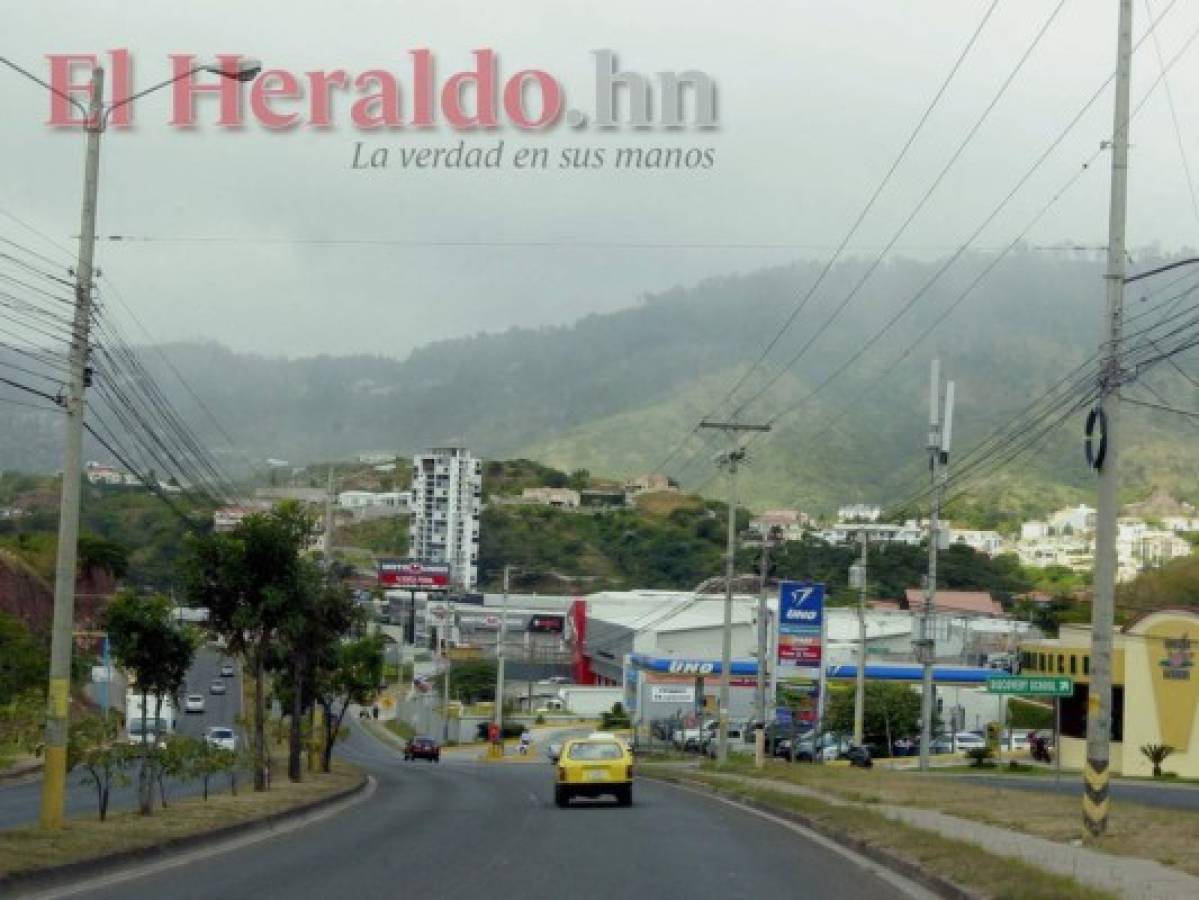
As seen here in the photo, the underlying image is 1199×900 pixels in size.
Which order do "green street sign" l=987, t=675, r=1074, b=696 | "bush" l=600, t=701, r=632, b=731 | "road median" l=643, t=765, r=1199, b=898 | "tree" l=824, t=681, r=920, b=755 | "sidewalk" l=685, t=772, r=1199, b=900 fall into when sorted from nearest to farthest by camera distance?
"sidewalk" l=685, t=772, r=1199, b=900 < "road median" l=643, t=765, r=1199, b=898 < "green street sign" l=987, t=675, r=1074, b=696 < "tree" l=824, t=681, r=920, b=755 < "bush" l=600, t=701, r=632, b=731

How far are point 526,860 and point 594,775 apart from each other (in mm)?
14584

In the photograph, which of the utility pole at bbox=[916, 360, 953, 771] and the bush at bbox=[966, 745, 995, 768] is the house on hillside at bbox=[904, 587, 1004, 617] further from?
the utility pole at bbox=[916, 360, 953, 771]

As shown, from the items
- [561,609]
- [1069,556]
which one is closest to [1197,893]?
[561,609]

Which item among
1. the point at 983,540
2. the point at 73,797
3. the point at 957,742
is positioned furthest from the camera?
the point at 983,540

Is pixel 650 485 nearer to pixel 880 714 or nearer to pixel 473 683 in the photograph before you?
pixel 473 683

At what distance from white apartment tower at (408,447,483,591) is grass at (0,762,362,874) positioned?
4852 inches

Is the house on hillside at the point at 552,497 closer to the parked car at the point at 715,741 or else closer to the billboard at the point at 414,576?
the billboard at the point at 414,576

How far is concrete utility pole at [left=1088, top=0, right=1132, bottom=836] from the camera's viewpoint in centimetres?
2389

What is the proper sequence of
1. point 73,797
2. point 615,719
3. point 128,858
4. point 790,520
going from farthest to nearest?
point 790,520 → point 615,719 → point 73,797 → point 128,858

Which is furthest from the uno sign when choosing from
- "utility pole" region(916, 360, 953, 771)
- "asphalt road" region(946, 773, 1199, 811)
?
"utility pole" region(916, 360, 953, 771)

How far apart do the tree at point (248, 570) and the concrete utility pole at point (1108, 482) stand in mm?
16773

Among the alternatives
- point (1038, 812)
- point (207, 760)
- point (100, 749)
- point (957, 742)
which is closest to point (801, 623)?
point (1038, 812)

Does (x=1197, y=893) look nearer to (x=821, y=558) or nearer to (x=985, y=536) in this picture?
(x=821, y=558)

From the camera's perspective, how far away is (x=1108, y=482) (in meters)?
25.0
